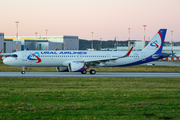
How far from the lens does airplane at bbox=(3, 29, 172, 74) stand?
40.7 m

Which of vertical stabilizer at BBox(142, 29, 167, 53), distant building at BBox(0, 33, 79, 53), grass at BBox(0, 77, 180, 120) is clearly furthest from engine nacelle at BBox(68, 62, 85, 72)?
distant building at BBox(0, 33, 79, 53)

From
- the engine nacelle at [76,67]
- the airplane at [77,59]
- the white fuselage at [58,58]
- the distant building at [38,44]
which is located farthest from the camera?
the distant building at [38,44]

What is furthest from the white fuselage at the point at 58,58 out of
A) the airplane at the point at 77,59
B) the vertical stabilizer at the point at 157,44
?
the vertical stabilizer at the point at 157,44

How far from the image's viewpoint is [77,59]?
139 feet

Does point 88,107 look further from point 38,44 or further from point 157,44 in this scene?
point 38,44

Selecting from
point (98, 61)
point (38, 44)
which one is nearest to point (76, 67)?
point (98, 61)

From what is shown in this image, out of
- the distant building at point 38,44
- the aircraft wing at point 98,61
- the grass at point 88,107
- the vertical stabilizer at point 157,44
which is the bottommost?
the grass at point 88,107

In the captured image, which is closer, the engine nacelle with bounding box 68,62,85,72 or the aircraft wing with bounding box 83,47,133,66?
the engine nacelle with bounding box 68,62,85,72

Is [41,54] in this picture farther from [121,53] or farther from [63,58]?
[121,53]

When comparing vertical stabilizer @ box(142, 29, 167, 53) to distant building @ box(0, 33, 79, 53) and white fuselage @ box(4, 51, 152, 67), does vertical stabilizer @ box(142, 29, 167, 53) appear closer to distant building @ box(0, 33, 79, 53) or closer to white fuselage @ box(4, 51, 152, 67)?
white fuselage @ box(4, 51, 152, 67)

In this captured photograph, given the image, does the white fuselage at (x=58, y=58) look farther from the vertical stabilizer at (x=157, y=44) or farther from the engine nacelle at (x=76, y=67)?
the vertical stabilizer at (x=157, y=44)

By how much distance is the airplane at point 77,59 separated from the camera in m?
40.7

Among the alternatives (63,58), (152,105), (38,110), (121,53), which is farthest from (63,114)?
(121,53)

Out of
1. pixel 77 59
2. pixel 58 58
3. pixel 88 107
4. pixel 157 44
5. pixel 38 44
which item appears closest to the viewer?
pixel 88 107
